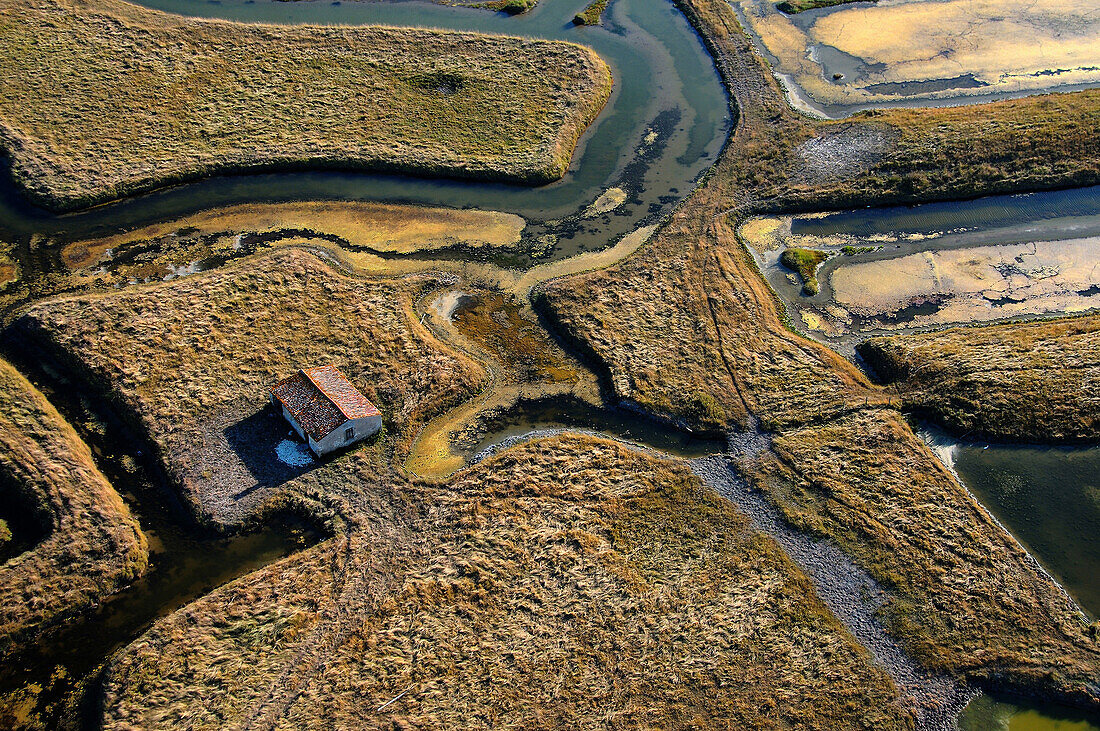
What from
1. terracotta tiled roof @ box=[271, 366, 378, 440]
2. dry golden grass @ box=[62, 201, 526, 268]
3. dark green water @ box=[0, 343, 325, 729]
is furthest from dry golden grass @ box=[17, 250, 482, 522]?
dry golden grass @ box=[62, 201, 526, 268]

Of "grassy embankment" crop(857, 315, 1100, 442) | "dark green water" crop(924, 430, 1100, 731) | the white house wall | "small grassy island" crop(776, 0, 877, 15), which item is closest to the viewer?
"dark green water" crop(924, 430, 1100, 731)

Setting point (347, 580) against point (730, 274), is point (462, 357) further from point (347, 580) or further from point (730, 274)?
point (730, 274)

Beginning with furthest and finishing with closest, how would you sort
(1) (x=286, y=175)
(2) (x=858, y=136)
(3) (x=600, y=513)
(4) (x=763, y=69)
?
(4) (x=763, y=69), (2) (x=858, y=136), (1) (x=286, y=175), (3) (x=600, y=513)

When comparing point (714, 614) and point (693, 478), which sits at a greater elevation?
point (693, 478)

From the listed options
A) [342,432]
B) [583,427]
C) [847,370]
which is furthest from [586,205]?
[342,432]

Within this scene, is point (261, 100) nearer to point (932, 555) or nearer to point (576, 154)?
point (576, 154)

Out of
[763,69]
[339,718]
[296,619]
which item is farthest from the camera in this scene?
[763,69]

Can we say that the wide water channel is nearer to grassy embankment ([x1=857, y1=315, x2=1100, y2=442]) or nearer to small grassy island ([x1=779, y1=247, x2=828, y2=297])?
small grassy island ([x1=779, y1=247, x2=828, y2=297])

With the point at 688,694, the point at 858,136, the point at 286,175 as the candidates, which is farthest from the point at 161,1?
the point at 688,694
